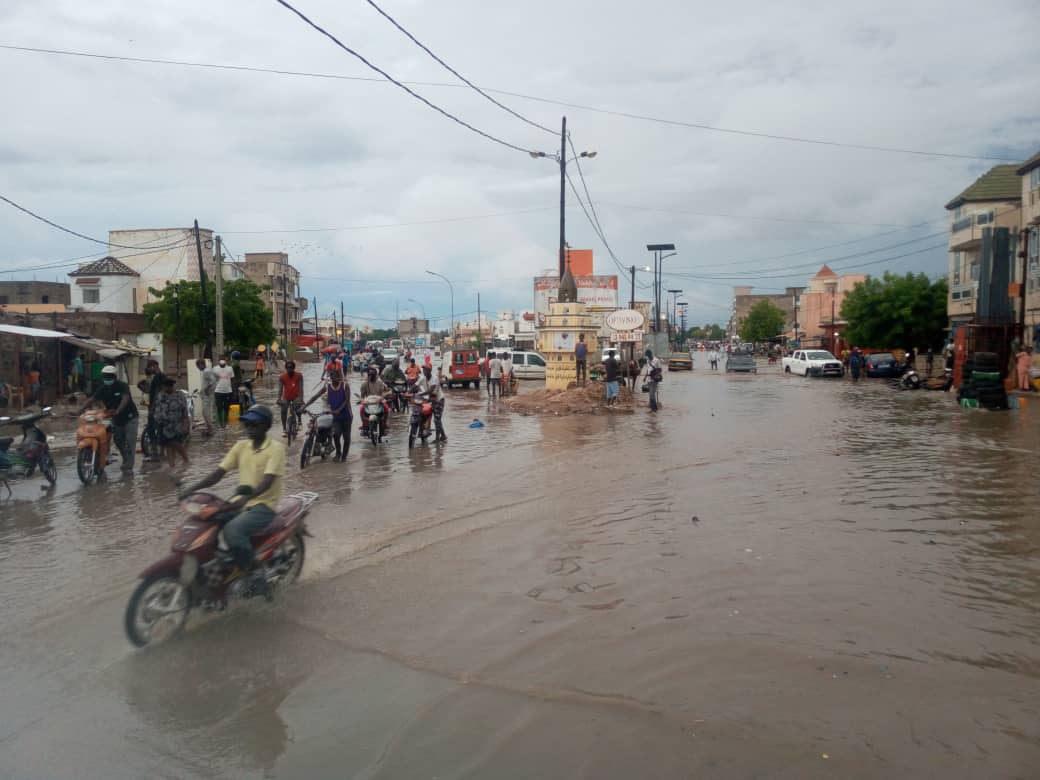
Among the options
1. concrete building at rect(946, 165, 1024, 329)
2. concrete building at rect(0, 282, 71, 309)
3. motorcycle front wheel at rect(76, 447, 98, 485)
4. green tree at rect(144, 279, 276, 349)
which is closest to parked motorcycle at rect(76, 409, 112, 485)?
motorcycle front wheel at rect(76, 447, 98, 485)

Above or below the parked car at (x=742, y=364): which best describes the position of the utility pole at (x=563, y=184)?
above

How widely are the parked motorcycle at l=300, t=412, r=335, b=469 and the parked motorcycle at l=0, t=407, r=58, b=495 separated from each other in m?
3.51

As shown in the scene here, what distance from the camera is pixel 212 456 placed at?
46.9ft

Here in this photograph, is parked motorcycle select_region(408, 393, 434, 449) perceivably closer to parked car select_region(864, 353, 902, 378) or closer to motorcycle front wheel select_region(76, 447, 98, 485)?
motorcycle front wheel select_region(76, 447, 98, 485)

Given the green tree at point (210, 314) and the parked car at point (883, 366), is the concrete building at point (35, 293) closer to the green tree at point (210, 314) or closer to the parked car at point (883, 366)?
the green tree at point (210, 314)

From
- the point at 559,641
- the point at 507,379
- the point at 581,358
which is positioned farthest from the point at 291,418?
the point at 507,379

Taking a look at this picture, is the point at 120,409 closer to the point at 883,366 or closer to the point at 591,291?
the point at 883,366

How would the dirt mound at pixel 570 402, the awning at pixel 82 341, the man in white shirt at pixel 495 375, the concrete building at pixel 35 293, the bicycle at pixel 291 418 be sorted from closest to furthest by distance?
1. the bicycle at pixel 291 418
2. the awning at pixel 82 341
3. the dirt mound at pixel 570 402
4. the man in white shirt at pixel 495 375
5. the concrete building at pixel 35 293

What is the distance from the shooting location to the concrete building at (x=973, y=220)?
43750 mm

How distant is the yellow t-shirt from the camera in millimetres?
6165

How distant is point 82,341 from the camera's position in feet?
74.3

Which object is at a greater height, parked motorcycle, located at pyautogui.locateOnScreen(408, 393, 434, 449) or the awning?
the awning

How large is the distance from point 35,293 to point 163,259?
917 cm

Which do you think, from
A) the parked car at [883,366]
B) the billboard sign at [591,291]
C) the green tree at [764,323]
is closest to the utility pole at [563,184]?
the parked car at [883,366]
